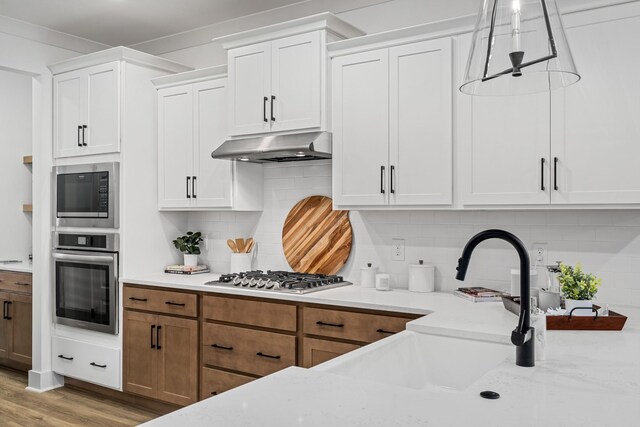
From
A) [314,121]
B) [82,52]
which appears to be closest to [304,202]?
[314,121]

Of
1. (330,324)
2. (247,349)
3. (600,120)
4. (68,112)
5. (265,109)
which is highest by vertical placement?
(68,112)

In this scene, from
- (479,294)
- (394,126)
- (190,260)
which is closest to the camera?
(479,294)

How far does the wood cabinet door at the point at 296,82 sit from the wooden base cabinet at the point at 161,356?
1487 millimetres

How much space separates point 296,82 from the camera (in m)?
3.51

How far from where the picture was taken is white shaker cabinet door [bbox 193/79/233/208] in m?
3.96

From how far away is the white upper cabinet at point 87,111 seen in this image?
4.12 m

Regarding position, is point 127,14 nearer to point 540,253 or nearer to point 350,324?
point 350,324

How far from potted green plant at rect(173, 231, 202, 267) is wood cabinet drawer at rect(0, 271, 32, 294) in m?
1.36

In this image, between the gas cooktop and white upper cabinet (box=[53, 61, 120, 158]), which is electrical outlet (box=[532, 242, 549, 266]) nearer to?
the gas cooktop

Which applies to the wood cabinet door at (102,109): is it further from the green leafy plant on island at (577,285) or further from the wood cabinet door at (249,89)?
the green leafy plant on island at (577,285)

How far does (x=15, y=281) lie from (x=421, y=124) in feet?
12.3

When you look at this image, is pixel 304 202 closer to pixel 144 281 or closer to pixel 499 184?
pixel 144 281

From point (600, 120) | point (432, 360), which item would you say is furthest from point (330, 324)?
point (600, 120)

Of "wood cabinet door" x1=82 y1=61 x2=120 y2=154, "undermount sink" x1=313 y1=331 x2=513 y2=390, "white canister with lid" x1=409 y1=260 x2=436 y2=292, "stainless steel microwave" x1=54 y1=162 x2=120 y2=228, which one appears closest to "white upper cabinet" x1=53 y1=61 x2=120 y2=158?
"wood cabinet door" x1=82 y1=61 x2=120 y2=154
